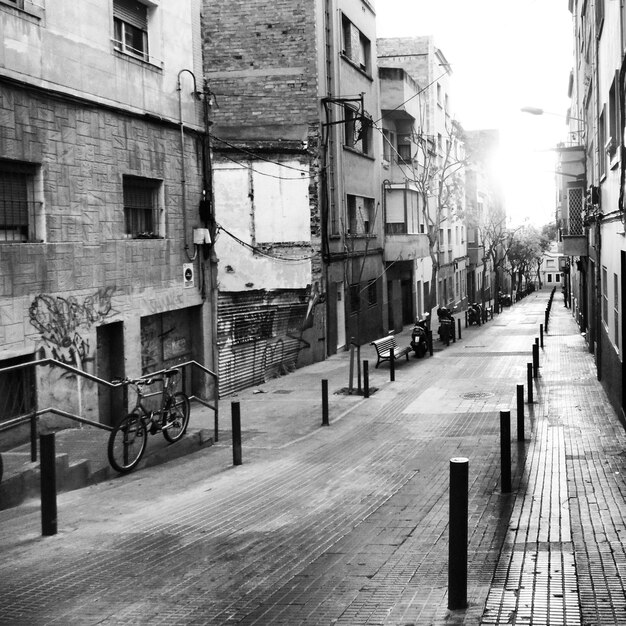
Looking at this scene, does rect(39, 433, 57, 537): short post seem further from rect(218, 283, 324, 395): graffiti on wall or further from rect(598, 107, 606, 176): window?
rect(598, 107, 606, 176): window

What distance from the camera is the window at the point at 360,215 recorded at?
28672mm

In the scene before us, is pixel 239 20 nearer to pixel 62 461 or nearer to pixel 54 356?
pixel 54 356

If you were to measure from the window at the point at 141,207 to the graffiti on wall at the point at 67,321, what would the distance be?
1772mm

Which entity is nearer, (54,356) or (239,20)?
(54,356)

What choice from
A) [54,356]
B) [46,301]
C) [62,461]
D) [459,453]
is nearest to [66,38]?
[46,301]

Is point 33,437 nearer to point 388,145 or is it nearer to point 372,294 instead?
point 372,294

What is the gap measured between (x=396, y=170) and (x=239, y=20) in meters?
12.7

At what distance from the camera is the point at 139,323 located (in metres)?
14.6

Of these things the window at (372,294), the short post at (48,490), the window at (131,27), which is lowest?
the short post at (48,490)

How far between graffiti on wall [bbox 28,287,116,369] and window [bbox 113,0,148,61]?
4322 mm

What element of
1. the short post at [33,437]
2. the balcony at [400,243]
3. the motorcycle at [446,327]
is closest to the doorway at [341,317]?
the motorcycle at [446,327]

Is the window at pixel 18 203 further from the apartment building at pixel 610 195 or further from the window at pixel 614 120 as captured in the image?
the window at pixel 614 120

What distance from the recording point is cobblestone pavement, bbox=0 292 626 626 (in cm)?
540

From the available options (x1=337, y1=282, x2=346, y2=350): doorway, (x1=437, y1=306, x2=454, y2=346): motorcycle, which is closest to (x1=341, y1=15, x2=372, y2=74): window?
(x1=337, y1=282, x2=346, y2=350): doorway
